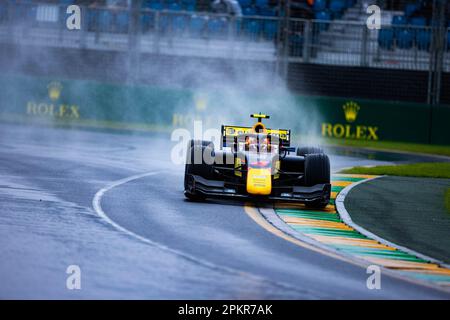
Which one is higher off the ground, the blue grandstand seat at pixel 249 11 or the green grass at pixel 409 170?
the blue grandstand seat at pixel 249 11

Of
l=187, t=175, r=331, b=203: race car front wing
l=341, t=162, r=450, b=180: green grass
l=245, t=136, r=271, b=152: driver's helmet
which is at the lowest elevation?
l=341, t=162, r=450, b=180: green grass

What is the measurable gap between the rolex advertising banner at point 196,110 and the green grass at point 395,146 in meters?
0.40

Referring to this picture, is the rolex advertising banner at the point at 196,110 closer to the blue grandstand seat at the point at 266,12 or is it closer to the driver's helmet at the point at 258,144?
the blue grandstand seat at the point at 266,12

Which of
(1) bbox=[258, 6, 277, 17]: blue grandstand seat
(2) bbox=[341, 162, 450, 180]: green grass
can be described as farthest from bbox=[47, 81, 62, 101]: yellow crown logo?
(2) bbox=[341, 162, 450, 180]: green grass

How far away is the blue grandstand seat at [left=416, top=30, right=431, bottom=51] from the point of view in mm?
29062

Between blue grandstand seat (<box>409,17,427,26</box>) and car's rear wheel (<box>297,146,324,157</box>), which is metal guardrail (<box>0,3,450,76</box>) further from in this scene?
car's rear wheel (<box>297,146,324,157</box>)

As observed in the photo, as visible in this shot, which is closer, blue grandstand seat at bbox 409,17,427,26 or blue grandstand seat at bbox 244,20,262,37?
blue grandstand seat at bbox 244,20,262,37

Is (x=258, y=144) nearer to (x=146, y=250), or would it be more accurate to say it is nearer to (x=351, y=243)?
(x=351, y=243)

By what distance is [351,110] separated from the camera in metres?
29.8

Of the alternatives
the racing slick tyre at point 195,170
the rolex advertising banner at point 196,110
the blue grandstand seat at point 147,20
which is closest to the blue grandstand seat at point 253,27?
the rolex advertising banner at point 196,110

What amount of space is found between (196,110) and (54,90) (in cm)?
484

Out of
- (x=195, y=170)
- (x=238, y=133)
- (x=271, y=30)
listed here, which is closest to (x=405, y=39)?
(x=271, y=30)

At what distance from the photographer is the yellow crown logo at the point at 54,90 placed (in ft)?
104
